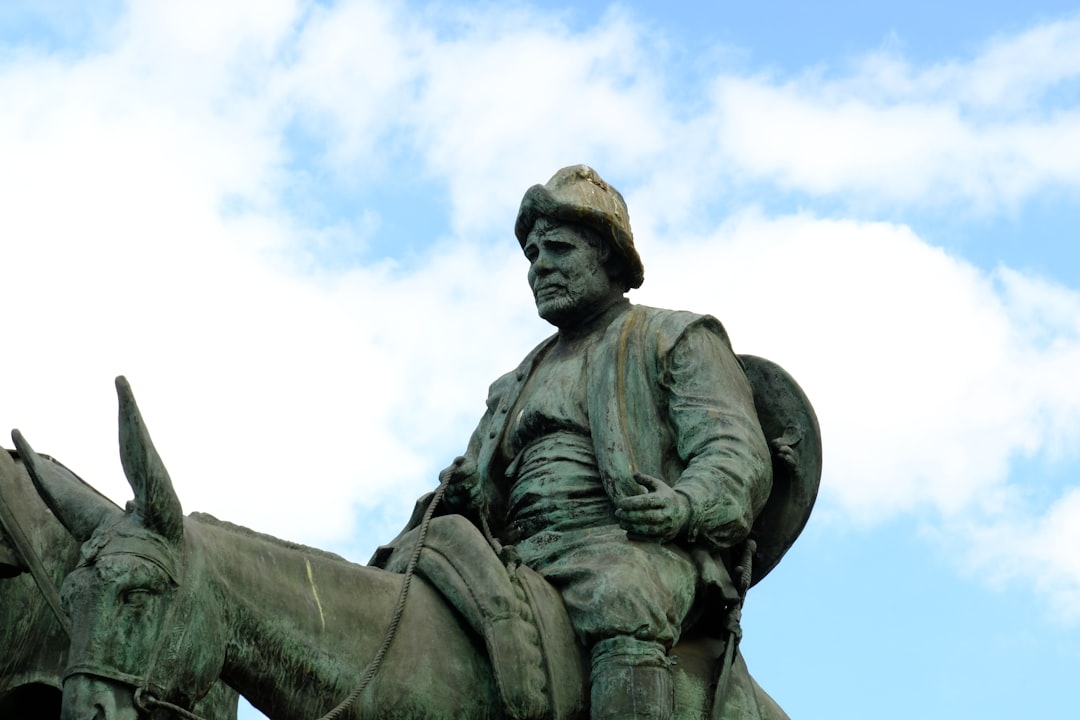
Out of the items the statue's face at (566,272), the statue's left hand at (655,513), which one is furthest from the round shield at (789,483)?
the statue's face at (566,272)

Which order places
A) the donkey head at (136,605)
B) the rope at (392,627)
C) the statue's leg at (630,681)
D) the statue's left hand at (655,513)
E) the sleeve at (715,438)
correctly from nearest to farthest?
the donkey head at (136,605) < the rope at (392,627) < the statue's leg at (630,681) < the statue's left hand at (655,513) < the sleeve at (715,438)

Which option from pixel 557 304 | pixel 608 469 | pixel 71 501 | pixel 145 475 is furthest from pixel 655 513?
pixel 71 501

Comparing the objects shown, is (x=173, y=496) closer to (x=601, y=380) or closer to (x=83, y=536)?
(x=83, y=536)

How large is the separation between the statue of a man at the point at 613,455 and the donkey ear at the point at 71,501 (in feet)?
7.66

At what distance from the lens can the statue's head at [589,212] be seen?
38.1 ft

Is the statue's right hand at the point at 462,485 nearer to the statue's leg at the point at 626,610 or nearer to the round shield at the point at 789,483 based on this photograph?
the statue's leg at the point at 626,610

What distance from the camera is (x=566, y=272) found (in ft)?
38.2

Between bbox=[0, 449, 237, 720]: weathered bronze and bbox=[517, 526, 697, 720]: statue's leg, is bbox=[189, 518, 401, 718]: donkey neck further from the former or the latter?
bbox=[0, 449, 237, 720]: weathered bronze

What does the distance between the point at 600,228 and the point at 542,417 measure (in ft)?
3.65

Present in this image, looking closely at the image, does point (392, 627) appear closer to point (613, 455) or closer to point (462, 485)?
point (462, 485)

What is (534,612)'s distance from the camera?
9953 millimetres

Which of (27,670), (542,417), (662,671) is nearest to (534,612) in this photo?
(662,671)

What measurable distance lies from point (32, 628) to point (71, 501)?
1781 mm

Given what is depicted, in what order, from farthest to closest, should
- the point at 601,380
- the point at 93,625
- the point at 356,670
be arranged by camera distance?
1. the point at 601,380
2. the point at 356,670
3. the point at 93,625
